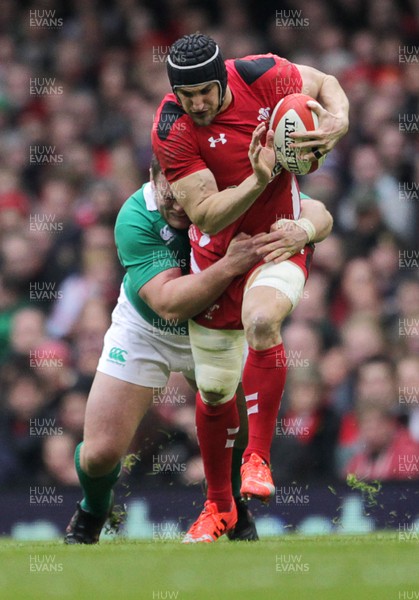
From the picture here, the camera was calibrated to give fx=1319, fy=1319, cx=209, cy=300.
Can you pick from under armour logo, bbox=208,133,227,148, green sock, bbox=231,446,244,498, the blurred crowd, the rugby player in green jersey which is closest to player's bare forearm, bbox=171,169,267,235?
under armour logo, bbox=208,133,227,148

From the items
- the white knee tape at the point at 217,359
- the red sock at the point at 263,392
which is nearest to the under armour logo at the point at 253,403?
the red sock at the point at 263,392

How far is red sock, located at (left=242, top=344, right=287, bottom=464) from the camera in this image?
6.18 metres

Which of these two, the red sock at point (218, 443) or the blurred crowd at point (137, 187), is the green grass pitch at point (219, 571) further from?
the blurred crowd at point (137, 187)

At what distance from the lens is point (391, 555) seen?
5.22m

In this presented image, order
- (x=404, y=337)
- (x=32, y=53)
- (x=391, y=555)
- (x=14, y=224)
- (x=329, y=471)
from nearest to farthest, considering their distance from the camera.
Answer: (x=391, y=555) → (x=329, y=471) → (x=404, y=337) → (x=14, y=224) → (x=32, y=53)

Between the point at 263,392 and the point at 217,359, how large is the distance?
1.15 ft

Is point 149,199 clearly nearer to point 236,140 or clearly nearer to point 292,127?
point 236,140

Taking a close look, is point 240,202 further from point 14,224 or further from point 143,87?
point 143,87

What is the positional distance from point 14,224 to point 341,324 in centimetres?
282

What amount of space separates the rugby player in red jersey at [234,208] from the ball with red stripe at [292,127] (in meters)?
0.05

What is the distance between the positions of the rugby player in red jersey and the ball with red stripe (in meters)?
0.05

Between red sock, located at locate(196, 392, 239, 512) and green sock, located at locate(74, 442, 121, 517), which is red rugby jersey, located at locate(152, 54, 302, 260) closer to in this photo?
red sock, located at locate(196, 392, 239, 512)

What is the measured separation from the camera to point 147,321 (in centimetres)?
703

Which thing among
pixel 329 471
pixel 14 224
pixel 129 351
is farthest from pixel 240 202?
pixel 14 224
